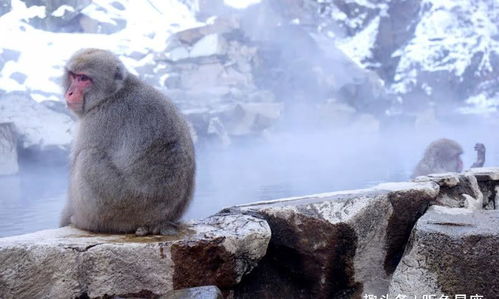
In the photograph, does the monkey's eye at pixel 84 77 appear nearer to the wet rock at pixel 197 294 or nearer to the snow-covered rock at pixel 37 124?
the wet rock at pixel 197 294

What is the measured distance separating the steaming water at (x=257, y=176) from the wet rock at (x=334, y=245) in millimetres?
4065

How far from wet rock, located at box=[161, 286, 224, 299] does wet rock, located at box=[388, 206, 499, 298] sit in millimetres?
594

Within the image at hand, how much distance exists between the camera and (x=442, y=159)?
5.29 meters

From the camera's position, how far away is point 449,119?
23328mm

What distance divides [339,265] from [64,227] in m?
1.00

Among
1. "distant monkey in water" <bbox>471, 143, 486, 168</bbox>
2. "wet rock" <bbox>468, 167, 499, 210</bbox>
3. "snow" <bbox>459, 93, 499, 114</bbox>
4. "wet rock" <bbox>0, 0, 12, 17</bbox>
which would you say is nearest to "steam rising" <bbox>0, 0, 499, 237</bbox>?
"snow" <bbox>459, 93, 499, 114</bbox>

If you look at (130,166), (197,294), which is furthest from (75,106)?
(197,294)

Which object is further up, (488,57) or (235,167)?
(488,57)

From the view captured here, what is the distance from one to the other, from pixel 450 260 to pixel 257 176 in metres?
9.06

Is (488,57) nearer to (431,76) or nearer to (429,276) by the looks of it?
(431,76)

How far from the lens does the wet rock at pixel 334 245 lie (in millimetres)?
1866

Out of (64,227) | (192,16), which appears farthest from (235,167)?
(192,16)

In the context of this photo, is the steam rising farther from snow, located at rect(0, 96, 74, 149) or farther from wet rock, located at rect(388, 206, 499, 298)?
wet rock, located at rect(388, 206, 499, 298)

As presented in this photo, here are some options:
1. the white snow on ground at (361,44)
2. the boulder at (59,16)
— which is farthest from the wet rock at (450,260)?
the white snow on ground at (361,44)
